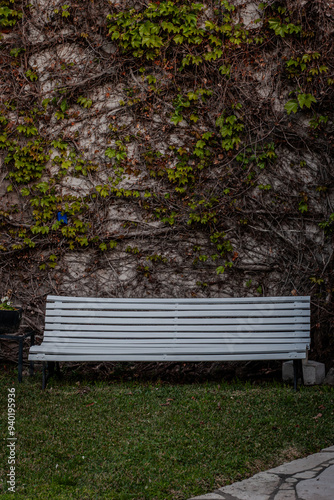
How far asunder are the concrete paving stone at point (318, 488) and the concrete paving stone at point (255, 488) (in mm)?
→ 132

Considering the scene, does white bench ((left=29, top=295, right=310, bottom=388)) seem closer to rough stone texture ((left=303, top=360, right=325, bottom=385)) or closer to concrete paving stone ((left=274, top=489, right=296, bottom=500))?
rough stone texture ((left=303, top=360, right=325, bottom=385))

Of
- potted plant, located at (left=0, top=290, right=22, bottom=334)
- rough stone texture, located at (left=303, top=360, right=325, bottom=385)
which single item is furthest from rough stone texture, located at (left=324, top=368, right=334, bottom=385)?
potted plant, located at (left=0, top=290, right=22, bottom=334)

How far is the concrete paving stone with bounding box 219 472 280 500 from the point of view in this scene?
234 cm

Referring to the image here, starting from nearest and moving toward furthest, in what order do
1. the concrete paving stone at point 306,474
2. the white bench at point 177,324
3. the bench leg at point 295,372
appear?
the concrete paving stone at point 306,474 < the bench leg at point 295,372 < the white bench at point 177,324

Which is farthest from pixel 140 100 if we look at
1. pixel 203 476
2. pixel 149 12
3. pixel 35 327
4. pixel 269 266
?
pixel 203 476

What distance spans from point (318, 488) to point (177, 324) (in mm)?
2207

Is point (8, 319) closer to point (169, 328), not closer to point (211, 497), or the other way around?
point (169, 328)

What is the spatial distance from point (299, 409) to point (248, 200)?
2.16m

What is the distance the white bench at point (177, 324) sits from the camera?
4.30 m

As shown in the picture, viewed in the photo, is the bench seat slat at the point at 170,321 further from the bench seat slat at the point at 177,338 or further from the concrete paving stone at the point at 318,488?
the concrete paving stone at the point at 318,488

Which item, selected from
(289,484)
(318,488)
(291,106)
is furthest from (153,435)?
(291,106)

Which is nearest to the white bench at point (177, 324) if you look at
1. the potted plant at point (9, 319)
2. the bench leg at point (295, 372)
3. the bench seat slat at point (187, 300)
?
the bench seat slat at point (187, 300)

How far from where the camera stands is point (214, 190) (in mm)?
4965

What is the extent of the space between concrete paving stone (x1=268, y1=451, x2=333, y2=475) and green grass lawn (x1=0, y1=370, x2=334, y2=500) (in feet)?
0.24
